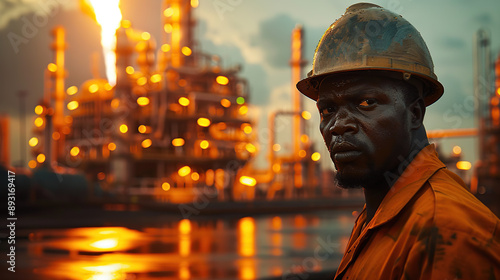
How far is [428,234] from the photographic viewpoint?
149 centimetres

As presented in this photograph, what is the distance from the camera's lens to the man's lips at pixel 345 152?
6.40 ft

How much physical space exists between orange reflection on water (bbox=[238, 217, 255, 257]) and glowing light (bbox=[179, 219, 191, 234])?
6.25ft

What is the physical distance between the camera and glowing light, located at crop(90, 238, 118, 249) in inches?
582

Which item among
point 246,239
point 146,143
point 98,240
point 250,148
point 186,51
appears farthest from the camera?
point 250,148

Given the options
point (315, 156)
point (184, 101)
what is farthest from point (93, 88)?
point (315, 156)

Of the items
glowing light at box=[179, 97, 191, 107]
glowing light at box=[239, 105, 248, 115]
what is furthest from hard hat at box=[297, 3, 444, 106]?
glowing light at box=[239, 105, 248, 115]

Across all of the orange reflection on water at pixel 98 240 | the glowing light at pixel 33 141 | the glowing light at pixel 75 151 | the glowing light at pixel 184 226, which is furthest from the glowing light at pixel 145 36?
the orange reflection on water at pixel 98 240

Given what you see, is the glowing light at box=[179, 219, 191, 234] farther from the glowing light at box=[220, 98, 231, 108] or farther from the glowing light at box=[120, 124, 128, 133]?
the glowing light at box=[220, 98, 231, 108]

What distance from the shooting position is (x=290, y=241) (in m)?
16.4

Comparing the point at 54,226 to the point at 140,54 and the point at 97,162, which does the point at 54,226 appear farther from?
the point at 140,54

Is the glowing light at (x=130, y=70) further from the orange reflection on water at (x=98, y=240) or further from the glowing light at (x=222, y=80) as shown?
the orange reflection on water at (x=98, y=240)

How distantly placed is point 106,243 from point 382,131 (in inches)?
579

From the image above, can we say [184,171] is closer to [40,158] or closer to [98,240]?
[40,158]

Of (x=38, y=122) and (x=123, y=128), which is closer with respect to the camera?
(x=123, y=128)
